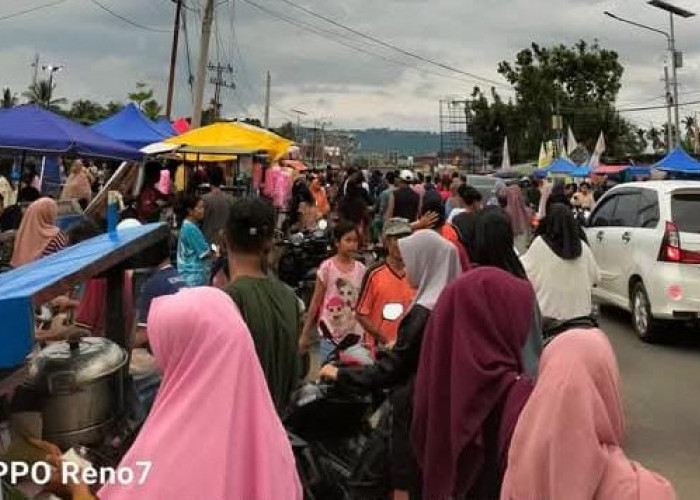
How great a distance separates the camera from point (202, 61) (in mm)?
20547

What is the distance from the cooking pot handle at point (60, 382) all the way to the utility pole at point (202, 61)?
60.7ft

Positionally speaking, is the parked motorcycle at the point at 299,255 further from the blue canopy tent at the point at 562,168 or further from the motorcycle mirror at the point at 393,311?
the blue canopy tent at the point at 562,168

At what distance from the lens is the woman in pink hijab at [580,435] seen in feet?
7.38

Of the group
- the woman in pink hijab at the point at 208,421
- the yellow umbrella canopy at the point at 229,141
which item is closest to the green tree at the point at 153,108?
the yellow umbrella canopy at the point at 229,141

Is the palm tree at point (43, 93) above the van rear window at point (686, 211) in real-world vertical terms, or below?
above

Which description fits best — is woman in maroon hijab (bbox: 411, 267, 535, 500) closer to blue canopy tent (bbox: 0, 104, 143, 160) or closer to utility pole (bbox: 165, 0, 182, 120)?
blue canopy tent (bbox: 0, 104, 143, 160)

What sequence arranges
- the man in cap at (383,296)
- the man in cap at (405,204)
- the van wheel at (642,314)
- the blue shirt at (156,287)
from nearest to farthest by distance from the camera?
1. the blue shirt at (156,287)
2. the man in cap at (383,296)
3. the van wheel at (642,314)
4. the man in cap at (405,204)

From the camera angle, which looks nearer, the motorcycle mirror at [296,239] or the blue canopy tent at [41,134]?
the blue canopy tent at [41,134]

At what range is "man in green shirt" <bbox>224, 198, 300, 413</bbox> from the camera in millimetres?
3277

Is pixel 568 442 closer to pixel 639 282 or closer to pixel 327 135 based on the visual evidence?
pixel 639 282

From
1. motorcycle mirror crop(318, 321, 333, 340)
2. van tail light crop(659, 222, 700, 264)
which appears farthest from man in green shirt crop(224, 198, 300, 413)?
van tail light crop(659, 222, 700, 264)

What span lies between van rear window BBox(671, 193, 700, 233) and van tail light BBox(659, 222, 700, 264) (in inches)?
3.9

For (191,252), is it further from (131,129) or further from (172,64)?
(172,64)

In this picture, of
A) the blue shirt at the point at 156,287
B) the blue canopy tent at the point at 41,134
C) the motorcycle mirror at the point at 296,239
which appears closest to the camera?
the blue shirt at the point at 156,287
